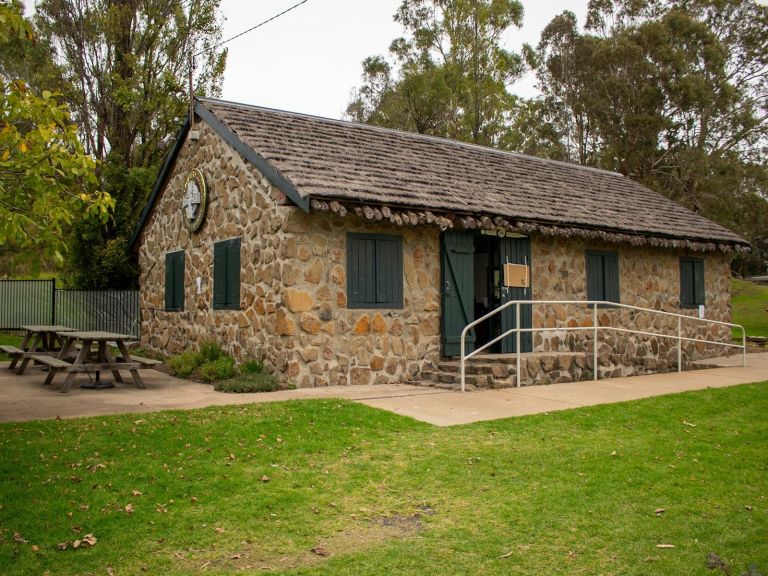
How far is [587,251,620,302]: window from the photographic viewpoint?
15.5 m

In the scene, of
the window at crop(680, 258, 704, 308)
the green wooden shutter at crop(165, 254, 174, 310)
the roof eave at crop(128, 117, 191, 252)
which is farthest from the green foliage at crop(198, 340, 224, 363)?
the window at crop(680, 258, 704, 308)

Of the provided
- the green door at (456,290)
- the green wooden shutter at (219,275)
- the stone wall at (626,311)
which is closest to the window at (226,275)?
the green wooden shutter at (219,275)

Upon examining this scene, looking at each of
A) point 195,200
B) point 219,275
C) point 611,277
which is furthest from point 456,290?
point 195,200

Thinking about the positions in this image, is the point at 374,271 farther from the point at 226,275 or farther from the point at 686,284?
the point at 686,284

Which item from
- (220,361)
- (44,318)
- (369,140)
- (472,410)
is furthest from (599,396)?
(44,318)

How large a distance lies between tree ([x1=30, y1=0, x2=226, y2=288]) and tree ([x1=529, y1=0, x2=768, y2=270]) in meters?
21.6

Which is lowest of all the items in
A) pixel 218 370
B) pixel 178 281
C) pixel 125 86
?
pixel 218 370

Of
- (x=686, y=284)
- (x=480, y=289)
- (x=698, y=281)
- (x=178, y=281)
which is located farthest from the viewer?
(x=698, y=281)

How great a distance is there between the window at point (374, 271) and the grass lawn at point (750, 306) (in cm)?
2133

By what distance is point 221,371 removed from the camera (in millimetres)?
12234

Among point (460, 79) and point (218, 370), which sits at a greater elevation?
point (460, 79)

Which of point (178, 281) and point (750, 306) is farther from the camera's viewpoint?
point (750, 306)

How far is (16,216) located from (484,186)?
1008 centimetres

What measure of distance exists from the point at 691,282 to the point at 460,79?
18.6 m
